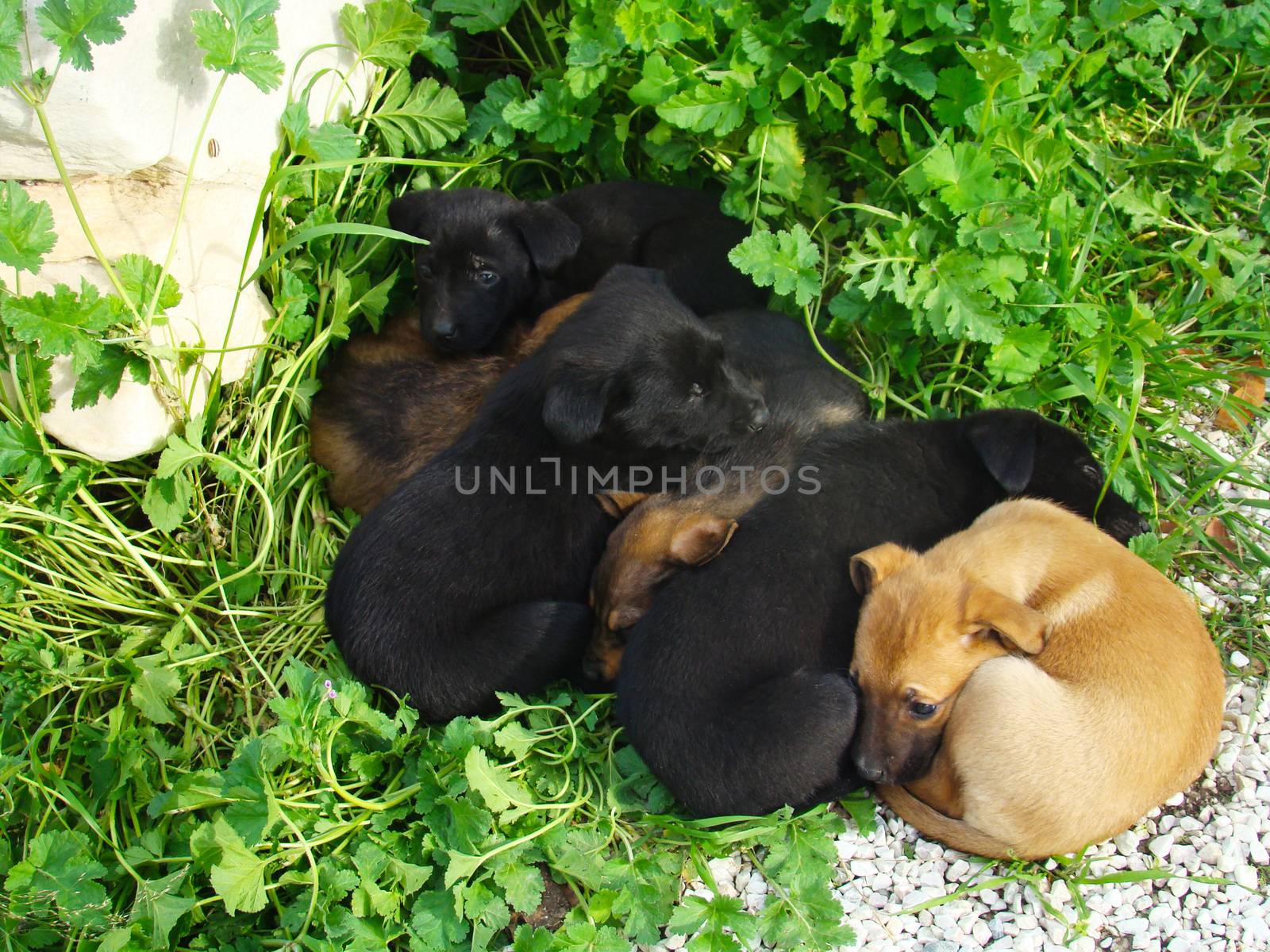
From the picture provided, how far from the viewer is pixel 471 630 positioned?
3742mm

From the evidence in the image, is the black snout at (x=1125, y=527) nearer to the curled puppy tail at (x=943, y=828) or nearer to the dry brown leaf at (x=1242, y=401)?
the dry brown leaf at (x=1242, y=401)

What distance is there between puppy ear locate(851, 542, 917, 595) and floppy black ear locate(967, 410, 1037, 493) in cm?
52

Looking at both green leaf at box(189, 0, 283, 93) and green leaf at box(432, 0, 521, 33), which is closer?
green leaf at box(189, 0, 283, 93)

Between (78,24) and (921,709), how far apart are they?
3576 mm

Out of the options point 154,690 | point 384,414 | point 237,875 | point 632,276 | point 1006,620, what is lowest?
point 237,875

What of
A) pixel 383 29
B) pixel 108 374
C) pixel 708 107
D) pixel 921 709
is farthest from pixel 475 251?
pixel 921 709

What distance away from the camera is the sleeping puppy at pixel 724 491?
373 centimetres

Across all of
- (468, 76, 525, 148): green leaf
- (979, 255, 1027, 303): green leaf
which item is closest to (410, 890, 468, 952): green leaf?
(979, 255, 1027, 303): green leaf

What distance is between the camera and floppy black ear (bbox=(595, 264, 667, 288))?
4266mm

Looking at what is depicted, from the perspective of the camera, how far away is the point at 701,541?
3650 mm

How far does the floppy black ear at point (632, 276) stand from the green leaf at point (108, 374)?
182 cm

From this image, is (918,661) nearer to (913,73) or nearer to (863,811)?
(863,811)

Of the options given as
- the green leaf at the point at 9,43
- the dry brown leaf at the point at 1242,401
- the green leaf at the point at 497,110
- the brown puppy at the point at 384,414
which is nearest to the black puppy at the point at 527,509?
the brown puppy at the point at 384,414

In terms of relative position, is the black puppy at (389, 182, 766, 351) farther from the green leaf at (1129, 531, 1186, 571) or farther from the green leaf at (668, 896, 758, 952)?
the green leaf at (668, 896, 758, 952)
